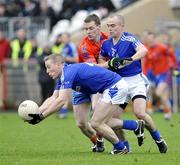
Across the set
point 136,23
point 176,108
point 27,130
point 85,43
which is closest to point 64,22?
point 136,23

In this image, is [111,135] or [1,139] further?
[1,139]

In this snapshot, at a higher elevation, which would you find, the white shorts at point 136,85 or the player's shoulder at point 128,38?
the player's shoulder at point 128,38

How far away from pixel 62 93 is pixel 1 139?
449 centimetres

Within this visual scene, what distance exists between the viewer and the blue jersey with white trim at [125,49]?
14.0m

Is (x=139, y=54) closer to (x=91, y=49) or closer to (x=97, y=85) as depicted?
(x=97, y=85)

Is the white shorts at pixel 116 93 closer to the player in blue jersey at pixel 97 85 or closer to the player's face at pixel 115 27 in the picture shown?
the player in blue jersey at pixel 97 85

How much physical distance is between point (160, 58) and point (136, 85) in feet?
34.6

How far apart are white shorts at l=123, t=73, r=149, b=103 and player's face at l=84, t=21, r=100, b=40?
915 mm

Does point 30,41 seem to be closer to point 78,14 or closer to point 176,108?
point 78,14

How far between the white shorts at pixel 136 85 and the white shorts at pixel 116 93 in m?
0.59

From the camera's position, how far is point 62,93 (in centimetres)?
1292

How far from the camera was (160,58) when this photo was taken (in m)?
24.5

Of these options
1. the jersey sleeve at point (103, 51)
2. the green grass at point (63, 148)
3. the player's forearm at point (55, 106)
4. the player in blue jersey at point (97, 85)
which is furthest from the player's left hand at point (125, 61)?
the green grass at point (63, 148)

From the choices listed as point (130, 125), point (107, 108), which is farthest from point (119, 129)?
point (107, 108)
